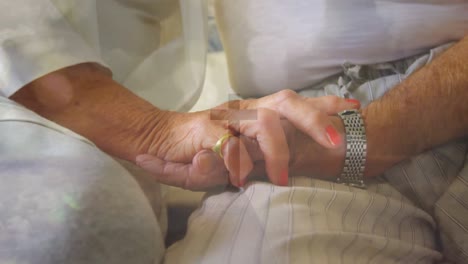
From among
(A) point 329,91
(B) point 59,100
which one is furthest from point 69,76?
(A) point 329,91

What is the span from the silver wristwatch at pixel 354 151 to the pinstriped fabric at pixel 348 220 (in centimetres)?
2

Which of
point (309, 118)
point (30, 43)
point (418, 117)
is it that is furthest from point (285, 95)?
point (30, 43)

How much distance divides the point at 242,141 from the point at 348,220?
125 millimetres

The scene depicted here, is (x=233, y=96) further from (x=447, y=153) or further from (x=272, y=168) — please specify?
(x=447, y=153)

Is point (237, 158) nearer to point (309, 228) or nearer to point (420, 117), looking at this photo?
point (309, 228)

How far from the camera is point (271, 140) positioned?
0.43 metres

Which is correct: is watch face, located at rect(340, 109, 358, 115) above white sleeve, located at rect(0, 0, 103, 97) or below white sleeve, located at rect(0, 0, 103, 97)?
below

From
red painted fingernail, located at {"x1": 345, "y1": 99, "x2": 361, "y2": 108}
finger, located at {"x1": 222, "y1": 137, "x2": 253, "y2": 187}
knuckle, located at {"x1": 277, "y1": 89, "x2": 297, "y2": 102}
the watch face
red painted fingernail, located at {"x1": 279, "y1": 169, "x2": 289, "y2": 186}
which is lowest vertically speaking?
red painted fingernail, located at {"x1": 279, "y1": 169, "x2": 289, "y2": 186}

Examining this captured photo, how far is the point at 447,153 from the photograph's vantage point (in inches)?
19.4

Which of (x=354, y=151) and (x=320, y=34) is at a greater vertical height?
(x=320, y=34)

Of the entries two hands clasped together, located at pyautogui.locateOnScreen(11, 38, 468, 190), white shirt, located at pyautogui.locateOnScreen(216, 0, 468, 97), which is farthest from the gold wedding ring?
white shirt, located at pyautogui.locateOnScreen(216, 0, 468, 97)

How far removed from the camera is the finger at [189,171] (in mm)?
442

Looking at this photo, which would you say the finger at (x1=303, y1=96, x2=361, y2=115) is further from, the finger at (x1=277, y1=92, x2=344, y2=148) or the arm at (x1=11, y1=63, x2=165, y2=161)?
the arm at (x1=11, y1=63, x2=165, y2=161)

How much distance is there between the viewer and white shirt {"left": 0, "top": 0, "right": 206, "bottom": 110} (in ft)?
1.43
